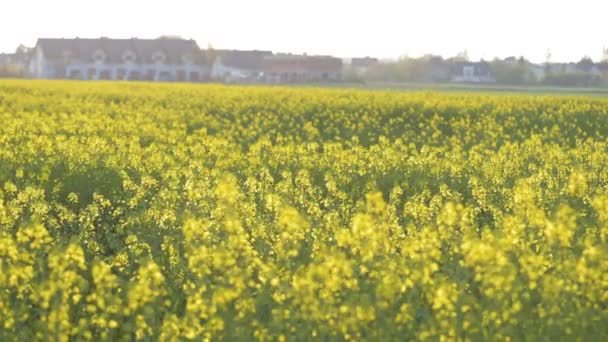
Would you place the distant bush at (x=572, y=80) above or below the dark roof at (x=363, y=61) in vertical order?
above

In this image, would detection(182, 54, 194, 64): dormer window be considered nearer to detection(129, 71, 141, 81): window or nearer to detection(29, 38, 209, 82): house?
detection(29, 38, 209, 82): house

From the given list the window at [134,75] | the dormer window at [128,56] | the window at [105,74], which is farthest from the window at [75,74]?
the window at [134,75]

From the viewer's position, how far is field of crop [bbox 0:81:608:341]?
517 cm

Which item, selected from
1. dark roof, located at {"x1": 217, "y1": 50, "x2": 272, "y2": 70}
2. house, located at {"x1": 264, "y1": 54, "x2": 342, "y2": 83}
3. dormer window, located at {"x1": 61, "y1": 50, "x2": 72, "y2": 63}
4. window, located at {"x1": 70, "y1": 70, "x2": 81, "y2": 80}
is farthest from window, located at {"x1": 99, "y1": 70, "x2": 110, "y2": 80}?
dark roof, located at {"x1": 217, "y1": 50, "x2": 272, "y2": 70}

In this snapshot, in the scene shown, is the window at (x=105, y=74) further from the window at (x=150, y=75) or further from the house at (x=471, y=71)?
the house at (x=471, y=71)

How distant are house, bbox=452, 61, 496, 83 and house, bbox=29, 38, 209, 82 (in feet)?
153

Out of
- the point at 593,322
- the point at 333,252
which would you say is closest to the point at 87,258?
the point at 333,252

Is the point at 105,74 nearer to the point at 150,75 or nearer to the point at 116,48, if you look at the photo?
the point at 116,48

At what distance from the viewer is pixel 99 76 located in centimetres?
9206

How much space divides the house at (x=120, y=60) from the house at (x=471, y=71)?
4669 centimetres

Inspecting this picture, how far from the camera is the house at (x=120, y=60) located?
9194cm

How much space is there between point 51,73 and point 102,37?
21.2ft

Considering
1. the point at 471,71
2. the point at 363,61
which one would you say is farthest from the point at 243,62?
the point at 363,61

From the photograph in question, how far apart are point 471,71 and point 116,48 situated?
5684 cm
